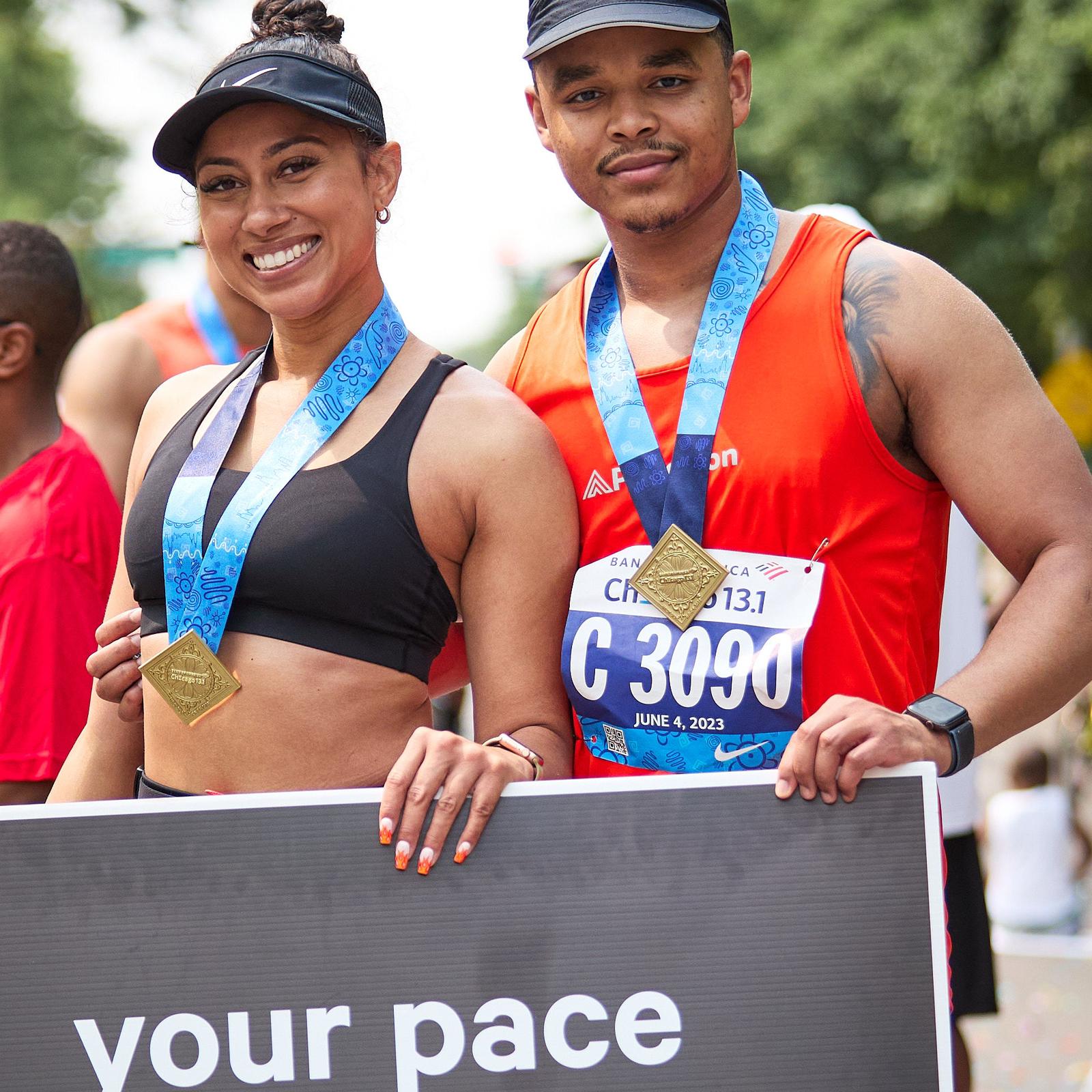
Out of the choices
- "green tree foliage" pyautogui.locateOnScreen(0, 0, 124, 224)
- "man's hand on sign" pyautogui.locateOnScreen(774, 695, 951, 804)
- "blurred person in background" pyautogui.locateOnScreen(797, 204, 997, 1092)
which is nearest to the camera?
"man's hand on sign" pyautogui.locateOnScreen(774, 695, 951, 804)

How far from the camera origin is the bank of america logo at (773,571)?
2.43 meters

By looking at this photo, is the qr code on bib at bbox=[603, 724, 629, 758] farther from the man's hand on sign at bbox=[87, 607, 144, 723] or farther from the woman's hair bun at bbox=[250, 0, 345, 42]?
the woman's hair bun at bbox=[250, 0, 345, 42]

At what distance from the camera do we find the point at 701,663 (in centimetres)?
239

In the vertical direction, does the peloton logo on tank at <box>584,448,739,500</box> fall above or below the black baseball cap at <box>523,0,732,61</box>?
below

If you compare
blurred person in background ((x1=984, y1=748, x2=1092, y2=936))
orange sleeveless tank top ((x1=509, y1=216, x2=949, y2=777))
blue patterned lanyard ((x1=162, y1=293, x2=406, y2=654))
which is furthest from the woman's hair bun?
blurred person in background ((x1=984, y1=748, x2=1092, y2=936))

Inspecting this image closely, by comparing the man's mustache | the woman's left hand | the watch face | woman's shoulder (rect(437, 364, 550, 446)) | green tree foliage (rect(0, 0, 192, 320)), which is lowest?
the woman's left hand

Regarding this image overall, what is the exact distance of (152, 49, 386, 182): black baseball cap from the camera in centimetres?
250

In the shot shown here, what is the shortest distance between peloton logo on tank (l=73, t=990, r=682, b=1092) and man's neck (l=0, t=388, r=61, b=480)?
5.82ft

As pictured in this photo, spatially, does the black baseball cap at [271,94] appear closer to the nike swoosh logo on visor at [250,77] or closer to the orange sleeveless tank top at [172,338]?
the nike swoosh logo on visor at [250,77]

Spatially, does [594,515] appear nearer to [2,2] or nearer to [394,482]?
[394,482]

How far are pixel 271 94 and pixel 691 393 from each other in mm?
825

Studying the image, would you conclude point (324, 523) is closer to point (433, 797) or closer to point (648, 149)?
point (433, 797)

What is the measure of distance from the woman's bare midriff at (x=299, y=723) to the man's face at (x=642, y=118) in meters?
0.89

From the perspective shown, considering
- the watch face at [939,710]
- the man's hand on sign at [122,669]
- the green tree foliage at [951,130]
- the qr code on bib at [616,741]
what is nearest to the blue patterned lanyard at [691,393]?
the qr code on bib at [616,741]
